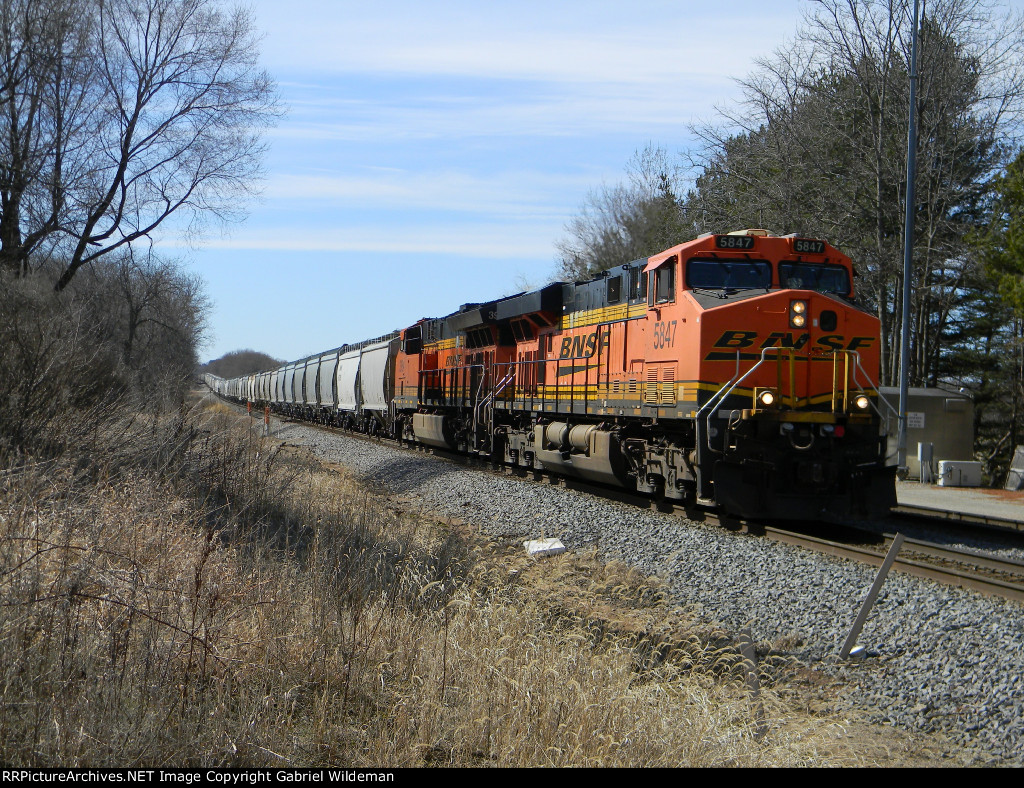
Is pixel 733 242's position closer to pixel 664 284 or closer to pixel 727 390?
pixel 664 284

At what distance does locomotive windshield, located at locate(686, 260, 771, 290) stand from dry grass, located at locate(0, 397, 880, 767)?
16.9 feet

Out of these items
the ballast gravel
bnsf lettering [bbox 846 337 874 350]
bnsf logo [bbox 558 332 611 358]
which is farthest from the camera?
bnsf logo [bbox 558 332 611 358]

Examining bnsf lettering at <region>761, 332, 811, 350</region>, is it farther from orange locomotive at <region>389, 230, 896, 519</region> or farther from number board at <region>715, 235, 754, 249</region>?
number board at <region>715, 235, 754, 249</region>

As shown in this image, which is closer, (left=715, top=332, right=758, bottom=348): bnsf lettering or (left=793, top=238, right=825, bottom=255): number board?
(left=715, top=332, right=758, bottom=348): bnsf lettering

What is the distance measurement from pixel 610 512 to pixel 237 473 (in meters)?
5.21

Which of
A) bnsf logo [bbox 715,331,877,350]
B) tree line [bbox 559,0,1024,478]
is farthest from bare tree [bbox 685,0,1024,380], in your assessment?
bnsf logo [bbox 715,331,877,350]

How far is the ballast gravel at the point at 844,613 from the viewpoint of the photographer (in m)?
5.52

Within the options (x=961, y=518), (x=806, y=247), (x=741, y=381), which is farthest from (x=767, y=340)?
(x=961, y=518)

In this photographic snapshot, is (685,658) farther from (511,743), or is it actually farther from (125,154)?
(125,154)

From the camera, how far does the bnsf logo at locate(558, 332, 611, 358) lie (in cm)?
1445

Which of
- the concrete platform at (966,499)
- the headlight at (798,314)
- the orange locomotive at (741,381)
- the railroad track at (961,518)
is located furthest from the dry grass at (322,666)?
the concrete platform at (966,499)

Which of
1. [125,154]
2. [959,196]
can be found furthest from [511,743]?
[959,196]

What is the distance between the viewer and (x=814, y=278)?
12.0 m

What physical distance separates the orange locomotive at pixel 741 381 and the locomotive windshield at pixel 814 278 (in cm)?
2
